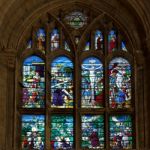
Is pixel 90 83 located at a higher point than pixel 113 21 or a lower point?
lower

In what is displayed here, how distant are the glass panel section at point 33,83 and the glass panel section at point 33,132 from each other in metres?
0.35

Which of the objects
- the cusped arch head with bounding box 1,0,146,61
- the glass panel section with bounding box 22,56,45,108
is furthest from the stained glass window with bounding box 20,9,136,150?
the cusped arch head with bounding box 1,0,146,61

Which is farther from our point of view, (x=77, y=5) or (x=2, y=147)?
(x=77, y=5)

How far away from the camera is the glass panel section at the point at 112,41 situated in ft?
67.2

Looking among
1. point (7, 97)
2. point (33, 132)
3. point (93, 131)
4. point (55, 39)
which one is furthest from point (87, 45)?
point (33, 132)

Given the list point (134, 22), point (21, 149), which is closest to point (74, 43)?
point (134, 22)

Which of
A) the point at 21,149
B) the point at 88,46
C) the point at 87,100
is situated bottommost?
the point at 21,149

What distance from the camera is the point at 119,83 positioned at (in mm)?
20172

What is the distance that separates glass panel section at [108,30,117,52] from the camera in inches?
806

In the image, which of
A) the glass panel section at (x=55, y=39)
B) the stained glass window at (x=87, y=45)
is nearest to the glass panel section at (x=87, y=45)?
the stained glass window at (x=87, y=45)

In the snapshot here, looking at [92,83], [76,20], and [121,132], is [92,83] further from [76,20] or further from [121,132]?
[76,20]

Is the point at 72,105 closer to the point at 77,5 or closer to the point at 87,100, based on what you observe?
the point at 87,100

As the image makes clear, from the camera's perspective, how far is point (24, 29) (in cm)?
2031

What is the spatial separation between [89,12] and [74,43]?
3.25 ft
